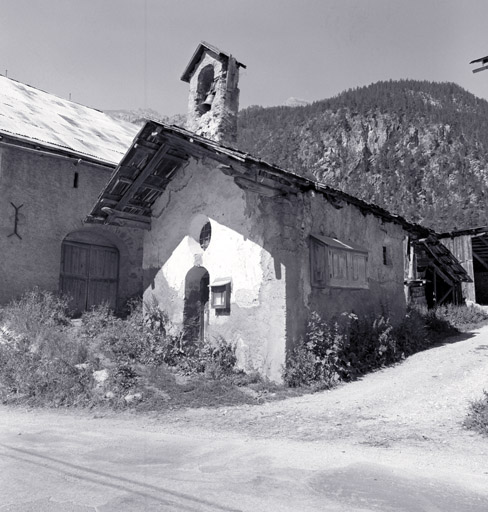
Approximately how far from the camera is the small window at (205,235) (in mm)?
9680

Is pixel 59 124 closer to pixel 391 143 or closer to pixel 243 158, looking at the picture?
pixel 243 158

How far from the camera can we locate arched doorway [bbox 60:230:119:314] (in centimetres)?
1311

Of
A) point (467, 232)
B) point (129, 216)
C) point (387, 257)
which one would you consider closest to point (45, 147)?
point (129, 216)

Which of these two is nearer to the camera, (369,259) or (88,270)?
(369,259)

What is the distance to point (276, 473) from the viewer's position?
13.4 feet

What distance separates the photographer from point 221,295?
8930 millimetres

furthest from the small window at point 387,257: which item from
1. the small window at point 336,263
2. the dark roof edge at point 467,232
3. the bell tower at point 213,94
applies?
the dark roof edge at point 467,232

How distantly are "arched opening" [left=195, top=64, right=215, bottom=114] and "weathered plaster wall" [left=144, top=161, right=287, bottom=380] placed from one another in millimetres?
4302

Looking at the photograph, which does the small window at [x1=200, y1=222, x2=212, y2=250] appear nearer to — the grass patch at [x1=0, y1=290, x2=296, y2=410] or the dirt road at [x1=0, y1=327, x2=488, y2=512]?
the grass patch at [x1=0, y1=290, x2=296, y2=410]

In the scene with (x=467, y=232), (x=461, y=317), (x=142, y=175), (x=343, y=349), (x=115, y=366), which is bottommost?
(x=115, y=366)

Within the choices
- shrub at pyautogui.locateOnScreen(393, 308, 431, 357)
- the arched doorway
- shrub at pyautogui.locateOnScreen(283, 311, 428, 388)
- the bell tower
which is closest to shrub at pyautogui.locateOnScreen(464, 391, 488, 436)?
shrub at pyautogui.locateOnScreen(283, 311, 428, 388)

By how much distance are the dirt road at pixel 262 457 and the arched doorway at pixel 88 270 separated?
6742 mm

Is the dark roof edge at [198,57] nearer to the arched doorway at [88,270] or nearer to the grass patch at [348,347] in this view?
the arched doorway at [88,270]

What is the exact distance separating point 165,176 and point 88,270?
193 inches
